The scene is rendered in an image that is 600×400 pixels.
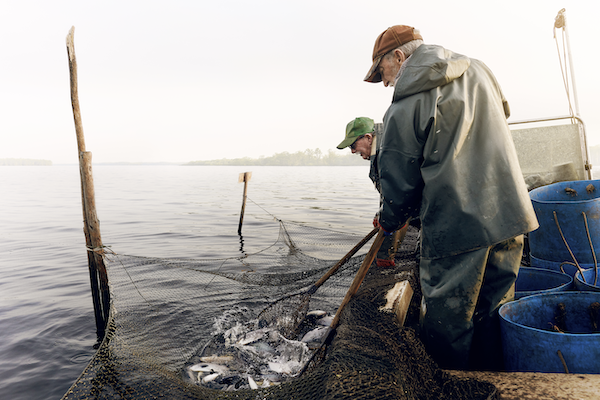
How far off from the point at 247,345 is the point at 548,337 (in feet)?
9.76

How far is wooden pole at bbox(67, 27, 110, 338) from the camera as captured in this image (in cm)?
539

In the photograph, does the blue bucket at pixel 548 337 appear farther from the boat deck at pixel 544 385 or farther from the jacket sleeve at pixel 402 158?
the jacket sleeve at pixel 402 158

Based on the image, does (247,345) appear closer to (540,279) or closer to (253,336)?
(253,336)

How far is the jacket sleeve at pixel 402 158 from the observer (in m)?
2.32

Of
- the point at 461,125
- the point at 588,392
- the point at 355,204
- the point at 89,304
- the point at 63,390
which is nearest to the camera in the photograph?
the point at 588,392

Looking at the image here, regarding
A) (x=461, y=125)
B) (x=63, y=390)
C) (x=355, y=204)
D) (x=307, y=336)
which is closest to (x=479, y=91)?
(x=461, y=125)

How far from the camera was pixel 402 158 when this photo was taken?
2371 mm

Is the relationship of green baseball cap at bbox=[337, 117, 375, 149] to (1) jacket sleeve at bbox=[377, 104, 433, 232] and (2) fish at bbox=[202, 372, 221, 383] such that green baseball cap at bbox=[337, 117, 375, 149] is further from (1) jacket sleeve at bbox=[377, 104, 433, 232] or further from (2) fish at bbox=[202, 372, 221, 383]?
(2) fish at bbox=[202, 372, 221, 383]

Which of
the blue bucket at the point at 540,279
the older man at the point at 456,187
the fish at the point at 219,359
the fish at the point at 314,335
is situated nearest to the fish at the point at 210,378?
the fish at the point at 219,359

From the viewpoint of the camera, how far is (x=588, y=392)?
1.80 meters

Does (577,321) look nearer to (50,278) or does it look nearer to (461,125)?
(461,125)

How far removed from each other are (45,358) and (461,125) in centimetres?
598

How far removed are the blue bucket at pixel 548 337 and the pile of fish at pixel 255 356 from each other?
1.83m

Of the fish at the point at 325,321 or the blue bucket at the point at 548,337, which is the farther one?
the fish at the point at 325,321
